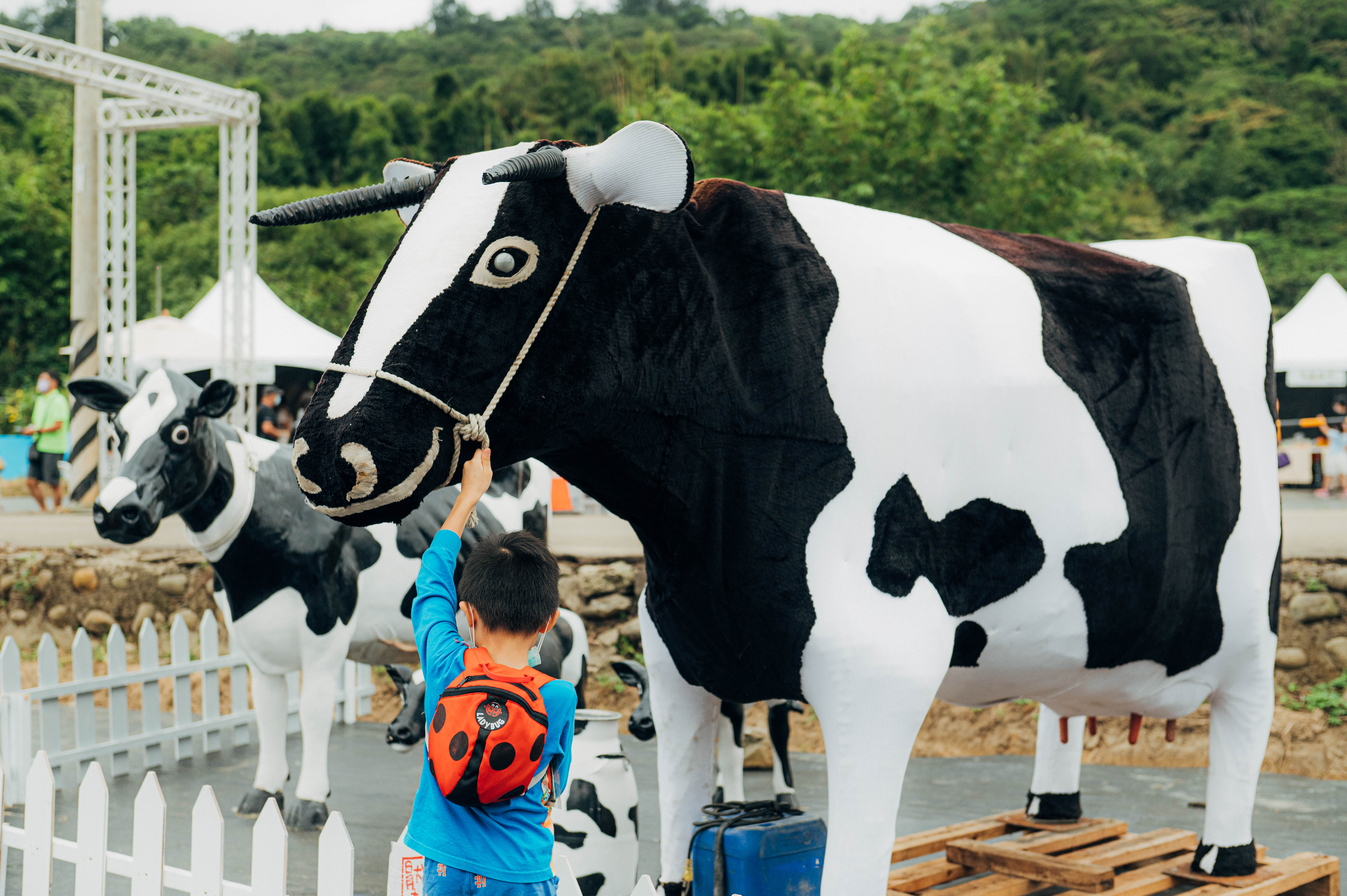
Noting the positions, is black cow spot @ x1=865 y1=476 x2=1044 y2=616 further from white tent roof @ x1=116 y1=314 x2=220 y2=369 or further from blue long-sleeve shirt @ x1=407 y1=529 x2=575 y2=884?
white tent roof @ x1=116 y1=314 x2=220 y2=369

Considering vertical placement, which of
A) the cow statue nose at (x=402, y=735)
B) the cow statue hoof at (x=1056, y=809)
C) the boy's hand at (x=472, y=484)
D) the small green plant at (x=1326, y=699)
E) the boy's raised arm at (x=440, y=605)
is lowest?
the small green plant at (x=1326, y=699)

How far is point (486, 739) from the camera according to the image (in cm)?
228

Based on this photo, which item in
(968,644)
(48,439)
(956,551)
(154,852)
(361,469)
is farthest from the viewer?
(48,439)

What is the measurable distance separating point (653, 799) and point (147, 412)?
9.20ft

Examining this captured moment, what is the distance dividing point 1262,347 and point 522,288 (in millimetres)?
2231

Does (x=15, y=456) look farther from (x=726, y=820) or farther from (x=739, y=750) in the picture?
(x=726, y=820)

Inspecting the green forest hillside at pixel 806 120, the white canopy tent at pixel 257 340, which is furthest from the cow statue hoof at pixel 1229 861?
the green forest hillside at pixel 806 120

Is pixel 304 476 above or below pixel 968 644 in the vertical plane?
above

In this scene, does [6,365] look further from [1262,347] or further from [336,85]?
[336,85]

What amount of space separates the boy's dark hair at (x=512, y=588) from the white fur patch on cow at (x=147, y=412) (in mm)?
2715

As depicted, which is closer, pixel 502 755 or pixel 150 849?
pixel 502 755

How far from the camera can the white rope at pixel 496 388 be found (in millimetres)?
2105

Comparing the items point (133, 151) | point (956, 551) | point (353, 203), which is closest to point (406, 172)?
point (353, 203)

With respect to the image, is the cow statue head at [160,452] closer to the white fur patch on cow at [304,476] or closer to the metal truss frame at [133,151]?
the white fur patch on cow at [304,476]
